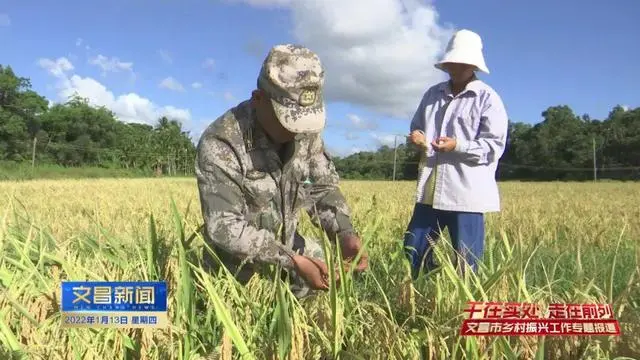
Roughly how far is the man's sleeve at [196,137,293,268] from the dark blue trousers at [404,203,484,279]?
1.07 meters

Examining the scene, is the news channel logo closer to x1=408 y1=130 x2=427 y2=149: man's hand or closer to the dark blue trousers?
the dark blue trousers

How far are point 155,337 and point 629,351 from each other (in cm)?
122

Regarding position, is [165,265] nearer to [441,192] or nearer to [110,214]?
[441,192]

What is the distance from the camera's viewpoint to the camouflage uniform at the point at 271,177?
183 centimetres

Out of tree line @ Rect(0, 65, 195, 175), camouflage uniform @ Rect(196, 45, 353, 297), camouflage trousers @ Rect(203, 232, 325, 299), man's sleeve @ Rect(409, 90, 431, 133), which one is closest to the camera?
camouflage uniform @ Rect(196, 45, 353, 297)

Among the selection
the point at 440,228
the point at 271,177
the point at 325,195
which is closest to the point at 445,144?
the point at 440,228

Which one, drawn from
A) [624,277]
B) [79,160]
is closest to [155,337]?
[624,277]

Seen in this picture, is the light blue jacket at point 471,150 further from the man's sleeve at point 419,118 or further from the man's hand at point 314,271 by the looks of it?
the man's hand at point 314,271

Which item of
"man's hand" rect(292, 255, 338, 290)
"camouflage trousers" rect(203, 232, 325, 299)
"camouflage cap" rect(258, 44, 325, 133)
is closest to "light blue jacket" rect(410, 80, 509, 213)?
"camouflage trousers" rect(203, 232, 325, 299)

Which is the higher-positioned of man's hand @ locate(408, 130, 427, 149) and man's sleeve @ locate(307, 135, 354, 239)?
man's hand @ locate(408, 130, 427, 149)

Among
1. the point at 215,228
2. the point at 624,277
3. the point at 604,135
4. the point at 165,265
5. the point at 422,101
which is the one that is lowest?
the point at 624,277

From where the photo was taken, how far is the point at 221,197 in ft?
6.37

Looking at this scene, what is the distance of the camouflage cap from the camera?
5.91 ft

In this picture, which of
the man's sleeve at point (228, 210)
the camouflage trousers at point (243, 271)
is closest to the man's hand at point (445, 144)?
the camouflage trousers at point (243, 271)
